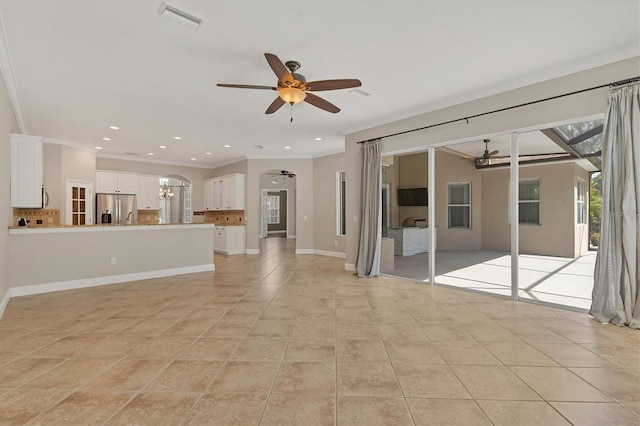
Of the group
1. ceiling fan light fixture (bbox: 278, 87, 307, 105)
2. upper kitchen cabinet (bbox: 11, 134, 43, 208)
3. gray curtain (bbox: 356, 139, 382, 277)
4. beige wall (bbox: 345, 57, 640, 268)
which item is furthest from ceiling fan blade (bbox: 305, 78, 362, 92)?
upper kitchen cabinet (bbox: 11, 134, 43, 208)

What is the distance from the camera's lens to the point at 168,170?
9688mm

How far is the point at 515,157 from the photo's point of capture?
13.6ft

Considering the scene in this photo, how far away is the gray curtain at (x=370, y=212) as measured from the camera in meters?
5.55

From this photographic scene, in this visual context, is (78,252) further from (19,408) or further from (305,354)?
(305,354)

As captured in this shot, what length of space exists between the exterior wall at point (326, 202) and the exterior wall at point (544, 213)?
479cm

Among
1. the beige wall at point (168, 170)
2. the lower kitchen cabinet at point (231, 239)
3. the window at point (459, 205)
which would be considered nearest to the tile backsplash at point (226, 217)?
the lower kitchen cabinet at point (231, 239)

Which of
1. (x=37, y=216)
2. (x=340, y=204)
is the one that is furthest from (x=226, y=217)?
(x=37, y=216)

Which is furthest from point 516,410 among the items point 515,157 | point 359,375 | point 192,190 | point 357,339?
point 192,190

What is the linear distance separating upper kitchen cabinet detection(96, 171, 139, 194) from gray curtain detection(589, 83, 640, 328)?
10.2 m

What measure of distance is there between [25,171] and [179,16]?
3.79 m

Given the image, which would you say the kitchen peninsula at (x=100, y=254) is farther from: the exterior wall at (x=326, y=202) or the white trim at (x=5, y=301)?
the exterior wall at (x=326, y=202)

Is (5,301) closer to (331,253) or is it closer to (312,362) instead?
(312,362)

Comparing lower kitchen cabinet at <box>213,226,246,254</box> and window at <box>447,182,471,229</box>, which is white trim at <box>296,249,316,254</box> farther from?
window at <box>447,182,471,229</box>

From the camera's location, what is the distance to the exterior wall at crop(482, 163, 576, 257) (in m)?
7.85
